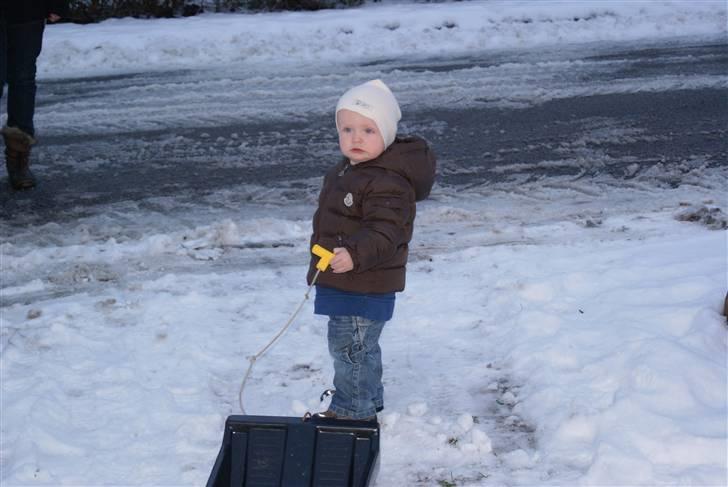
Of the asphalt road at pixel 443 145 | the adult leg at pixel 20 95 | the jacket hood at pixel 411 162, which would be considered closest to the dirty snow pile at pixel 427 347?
the asphalt road at pixel 443 145

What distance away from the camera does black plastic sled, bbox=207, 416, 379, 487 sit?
3568 mm

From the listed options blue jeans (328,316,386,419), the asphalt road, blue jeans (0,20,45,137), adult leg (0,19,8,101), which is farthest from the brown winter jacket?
blue jeans (0,20,45,137)

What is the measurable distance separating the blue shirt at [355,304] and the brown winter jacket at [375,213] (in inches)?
1.4

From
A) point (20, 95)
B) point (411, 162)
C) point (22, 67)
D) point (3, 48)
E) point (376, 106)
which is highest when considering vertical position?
point (376, 106)

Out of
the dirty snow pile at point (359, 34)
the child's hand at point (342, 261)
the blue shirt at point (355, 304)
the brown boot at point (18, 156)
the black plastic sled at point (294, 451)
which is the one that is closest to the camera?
the child's hand at point (342, 261)

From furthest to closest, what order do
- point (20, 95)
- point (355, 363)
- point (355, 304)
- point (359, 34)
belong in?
1. point (359, 34)
2. point (20, 95)
3. point (355, 363)
4. point (355, 304)

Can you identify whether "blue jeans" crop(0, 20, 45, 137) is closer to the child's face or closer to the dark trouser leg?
the dark trouser leg

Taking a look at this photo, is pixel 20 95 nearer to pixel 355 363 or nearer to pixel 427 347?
pixel 427 347

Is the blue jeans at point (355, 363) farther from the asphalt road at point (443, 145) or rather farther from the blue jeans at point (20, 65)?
the blue jeans at point (20, 65)

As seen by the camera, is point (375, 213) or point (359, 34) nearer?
point (375, 213)

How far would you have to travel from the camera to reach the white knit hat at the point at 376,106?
11.7 feet

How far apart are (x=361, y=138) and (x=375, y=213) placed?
27 centimetres

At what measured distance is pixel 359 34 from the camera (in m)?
11.4

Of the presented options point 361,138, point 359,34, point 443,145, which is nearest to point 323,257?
point 361,138
